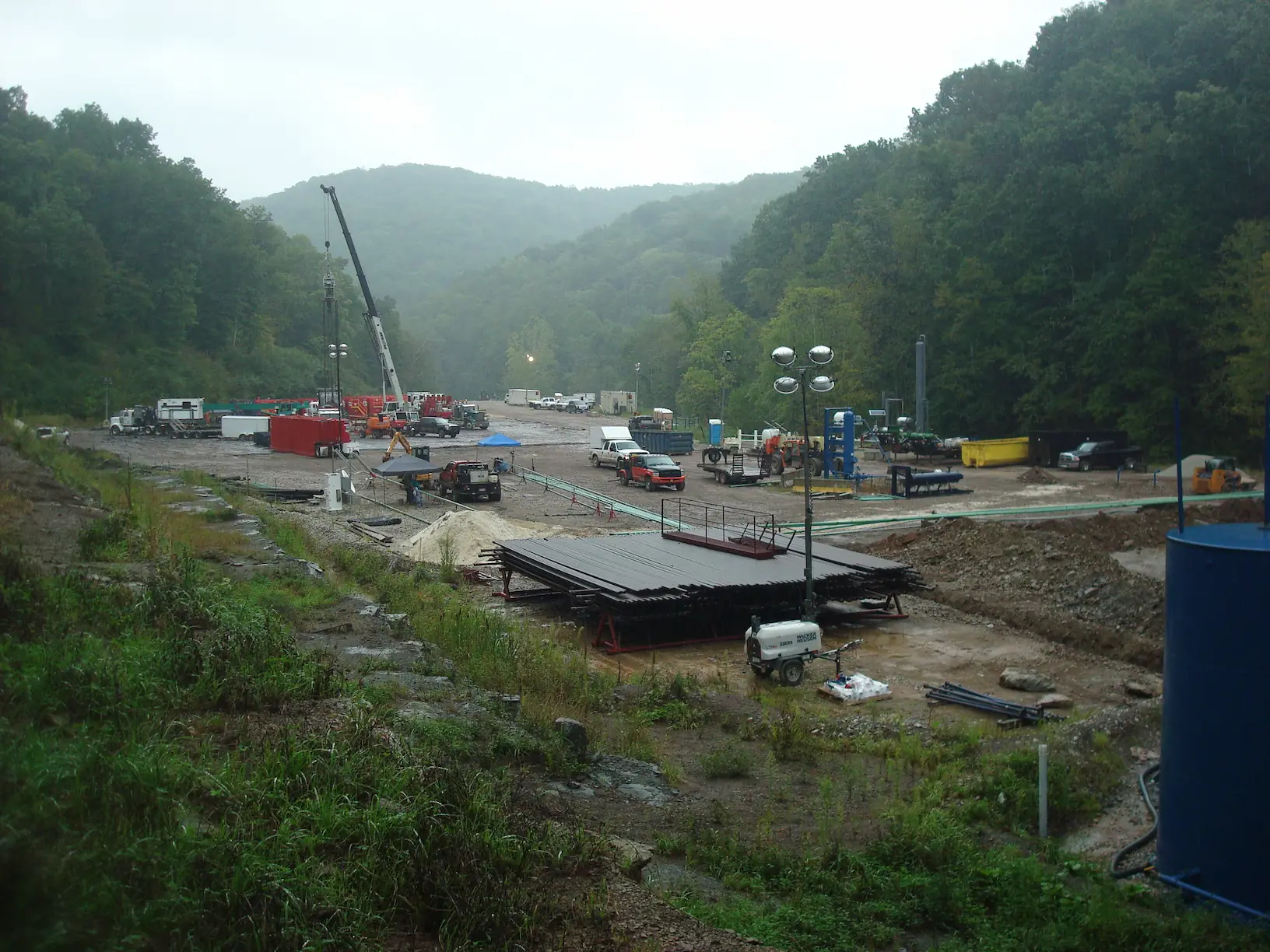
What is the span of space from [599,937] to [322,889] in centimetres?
172

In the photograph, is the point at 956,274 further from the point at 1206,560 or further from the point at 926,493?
the point at 1206,560

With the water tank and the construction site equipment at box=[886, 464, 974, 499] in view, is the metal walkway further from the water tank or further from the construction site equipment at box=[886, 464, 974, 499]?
the water tank

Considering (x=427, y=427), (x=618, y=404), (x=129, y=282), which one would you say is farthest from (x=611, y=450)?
(x=129, y=282)

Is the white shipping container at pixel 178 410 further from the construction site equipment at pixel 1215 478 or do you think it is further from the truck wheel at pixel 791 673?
the truck wheel at pixel 791 673

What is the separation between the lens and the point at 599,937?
6359 mm

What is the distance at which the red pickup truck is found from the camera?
4375 cm

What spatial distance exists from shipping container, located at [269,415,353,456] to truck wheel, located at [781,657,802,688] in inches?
1661

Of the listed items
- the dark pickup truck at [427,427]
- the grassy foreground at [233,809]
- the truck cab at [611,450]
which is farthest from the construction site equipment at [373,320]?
the grassy foreground at [233,809]

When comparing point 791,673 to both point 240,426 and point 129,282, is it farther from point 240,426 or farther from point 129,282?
point 129,282

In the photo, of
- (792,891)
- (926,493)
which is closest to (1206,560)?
(792,891)

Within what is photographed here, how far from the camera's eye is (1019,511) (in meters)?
36.0

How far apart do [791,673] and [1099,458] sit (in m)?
41.5

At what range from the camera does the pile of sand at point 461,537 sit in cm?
2772

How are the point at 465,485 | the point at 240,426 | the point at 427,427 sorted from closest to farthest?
the point at 465,485, the point at 240,426, the point at 427,427
